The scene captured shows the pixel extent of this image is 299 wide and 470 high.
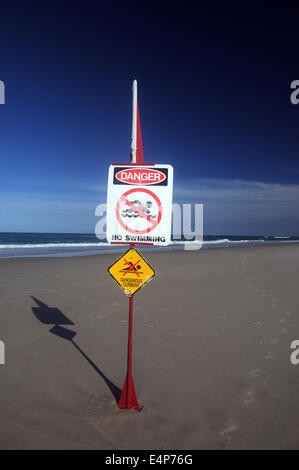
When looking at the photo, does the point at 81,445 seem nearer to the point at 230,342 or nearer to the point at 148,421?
the point at 148,421

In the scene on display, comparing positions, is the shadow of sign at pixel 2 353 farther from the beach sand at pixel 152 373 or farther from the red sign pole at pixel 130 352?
the red sign pole at pixel 130 352

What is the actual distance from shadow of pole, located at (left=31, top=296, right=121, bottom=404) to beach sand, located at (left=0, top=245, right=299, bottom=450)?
27 mm

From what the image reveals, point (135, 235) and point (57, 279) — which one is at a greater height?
point (135, 235)

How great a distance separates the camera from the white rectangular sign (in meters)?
3.21

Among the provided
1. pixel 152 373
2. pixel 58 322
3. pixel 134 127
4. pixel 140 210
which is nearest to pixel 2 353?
pixel 58 322

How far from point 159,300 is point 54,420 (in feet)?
19.0

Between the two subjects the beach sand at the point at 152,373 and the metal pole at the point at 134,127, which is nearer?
the beach sand at the point at 152,373

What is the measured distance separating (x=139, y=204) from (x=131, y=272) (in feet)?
2.60

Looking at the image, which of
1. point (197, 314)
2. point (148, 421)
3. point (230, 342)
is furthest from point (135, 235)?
point (197, 314)

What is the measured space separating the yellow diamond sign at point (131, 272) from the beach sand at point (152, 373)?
4.73 ft

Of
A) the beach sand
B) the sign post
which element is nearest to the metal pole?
the sign post

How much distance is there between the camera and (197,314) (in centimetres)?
744

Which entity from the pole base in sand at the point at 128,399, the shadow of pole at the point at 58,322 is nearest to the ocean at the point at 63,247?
the shadow of pole at the point at 58,322

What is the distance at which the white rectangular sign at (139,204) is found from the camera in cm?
321
